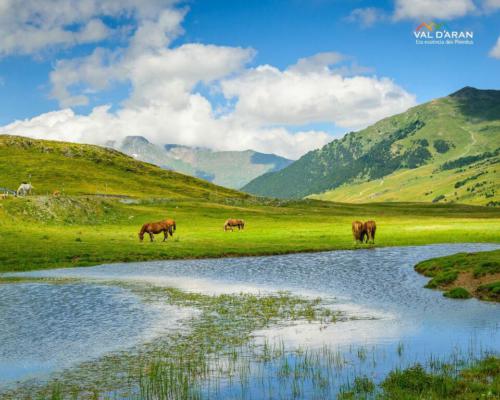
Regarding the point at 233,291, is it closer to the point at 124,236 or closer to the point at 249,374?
the point at 249,374

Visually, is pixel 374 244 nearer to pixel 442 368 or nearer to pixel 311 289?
pixel 311 289

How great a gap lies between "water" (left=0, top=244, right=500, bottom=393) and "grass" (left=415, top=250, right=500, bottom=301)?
1.34 metres

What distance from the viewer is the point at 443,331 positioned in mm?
25062

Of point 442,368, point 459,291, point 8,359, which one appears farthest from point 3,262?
point 442,368

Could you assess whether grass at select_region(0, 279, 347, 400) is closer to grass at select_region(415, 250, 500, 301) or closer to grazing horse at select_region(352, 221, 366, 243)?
grass at select_region(415, 250, 500, 301)

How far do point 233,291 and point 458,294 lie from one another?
14870 millimetres

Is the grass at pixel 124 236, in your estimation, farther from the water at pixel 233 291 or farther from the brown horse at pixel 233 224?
the water at pixel 233 291

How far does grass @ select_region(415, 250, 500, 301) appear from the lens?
112 feet

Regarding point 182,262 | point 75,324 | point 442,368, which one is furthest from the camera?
point 182,262

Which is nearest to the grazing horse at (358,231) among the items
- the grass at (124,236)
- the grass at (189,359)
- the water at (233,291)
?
the grass at (124,236)

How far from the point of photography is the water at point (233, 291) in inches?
890

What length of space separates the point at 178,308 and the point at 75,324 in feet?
21.1

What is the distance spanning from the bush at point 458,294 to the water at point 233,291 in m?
0.71

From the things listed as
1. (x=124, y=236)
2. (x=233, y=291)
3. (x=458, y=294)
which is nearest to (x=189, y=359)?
(x=233, y=291)
